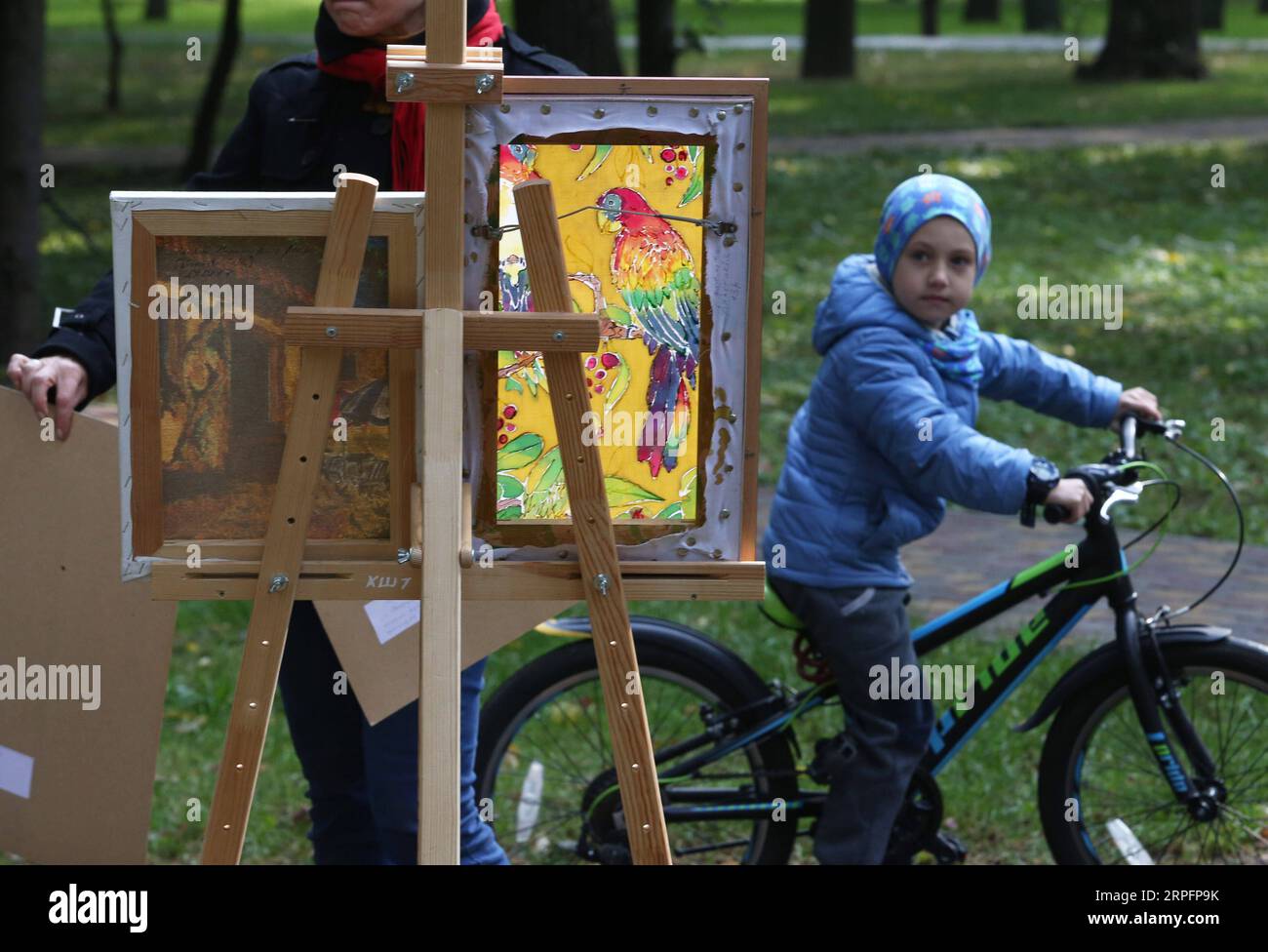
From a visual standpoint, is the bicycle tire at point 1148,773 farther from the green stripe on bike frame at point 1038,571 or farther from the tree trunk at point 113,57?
the tree trunk at point 113,57

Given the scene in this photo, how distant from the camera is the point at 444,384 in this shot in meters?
2.88

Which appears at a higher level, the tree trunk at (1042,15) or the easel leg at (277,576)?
the tree trunk at (1042,15)

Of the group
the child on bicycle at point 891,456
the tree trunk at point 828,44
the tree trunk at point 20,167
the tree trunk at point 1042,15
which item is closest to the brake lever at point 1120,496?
the child on bicycle at point 891,456

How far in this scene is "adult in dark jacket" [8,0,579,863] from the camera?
3.27m

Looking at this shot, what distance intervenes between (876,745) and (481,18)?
195 centimetres

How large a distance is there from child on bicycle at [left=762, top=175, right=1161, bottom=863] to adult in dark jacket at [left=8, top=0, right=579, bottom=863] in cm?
96

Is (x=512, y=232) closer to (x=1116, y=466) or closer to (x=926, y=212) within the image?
(x=926, y=212)

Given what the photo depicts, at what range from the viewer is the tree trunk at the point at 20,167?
31.3 feet

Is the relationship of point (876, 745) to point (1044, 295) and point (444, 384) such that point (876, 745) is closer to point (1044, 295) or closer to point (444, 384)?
point (444, 384)

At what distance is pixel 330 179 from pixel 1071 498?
1.71 m

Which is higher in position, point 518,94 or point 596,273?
point 518,94

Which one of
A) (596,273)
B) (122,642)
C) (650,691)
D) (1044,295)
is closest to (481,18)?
(596,273)

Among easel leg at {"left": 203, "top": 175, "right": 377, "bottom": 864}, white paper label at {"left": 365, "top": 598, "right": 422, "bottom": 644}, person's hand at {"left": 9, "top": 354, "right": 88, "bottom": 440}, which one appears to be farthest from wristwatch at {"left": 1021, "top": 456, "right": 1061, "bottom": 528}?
person's hand at {"left": 9, "top": 354, "right": 88, "bottom": 440}

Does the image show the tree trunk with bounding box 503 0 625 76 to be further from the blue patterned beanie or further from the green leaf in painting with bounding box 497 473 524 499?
the green leaf in painting with bounding box 497 473 524 499
